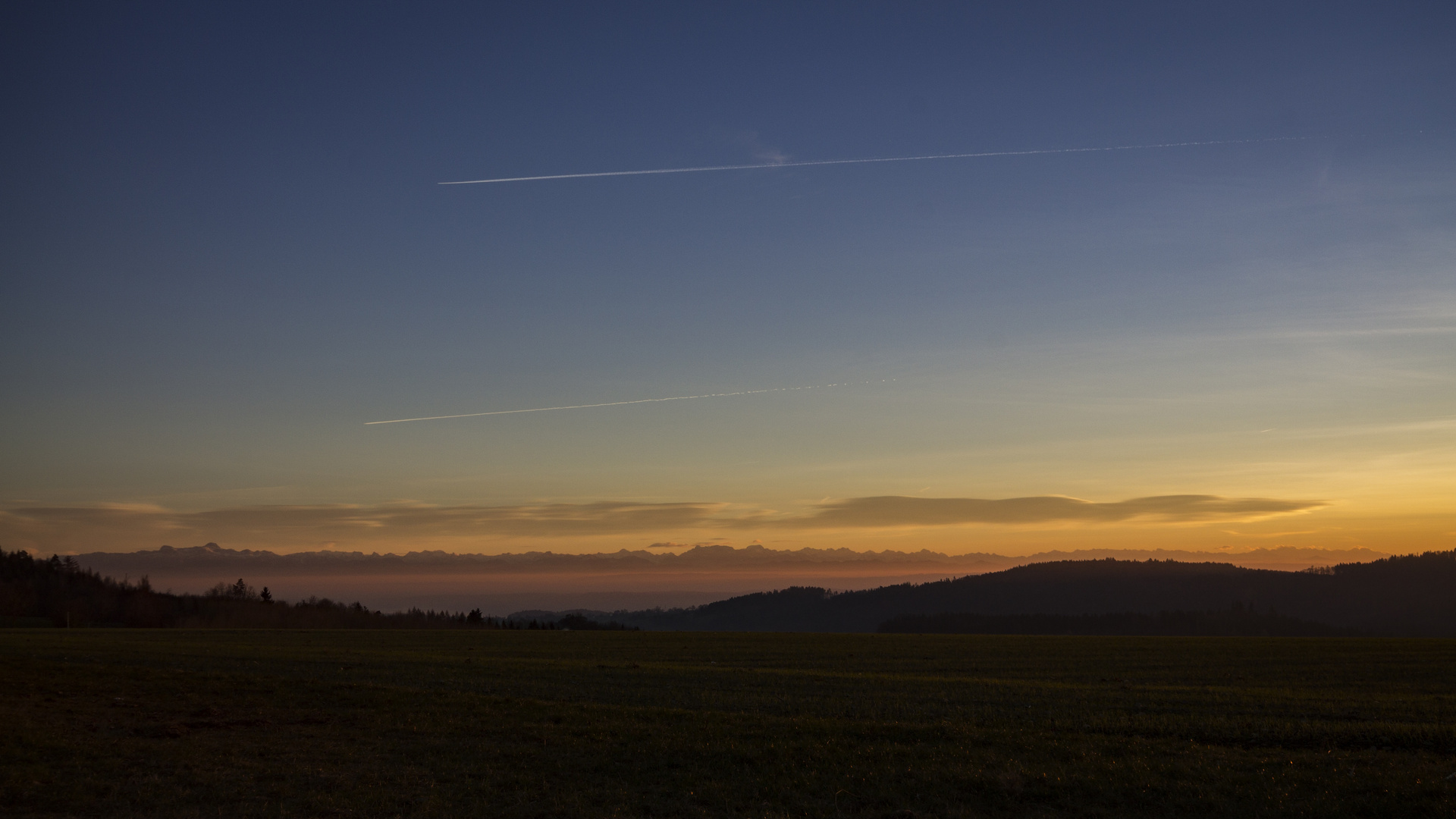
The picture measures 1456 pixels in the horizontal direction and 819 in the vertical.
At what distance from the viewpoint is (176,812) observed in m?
13.8

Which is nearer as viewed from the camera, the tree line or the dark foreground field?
the dark foreground field

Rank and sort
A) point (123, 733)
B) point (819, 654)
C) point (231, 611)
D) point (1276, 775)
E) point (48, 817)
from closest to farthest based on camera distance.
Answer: point (48, 817) → point (1276, 775) → point (123, 733) → point (819, 654) → point (231, 611)

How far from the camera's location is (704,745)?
1903 cm

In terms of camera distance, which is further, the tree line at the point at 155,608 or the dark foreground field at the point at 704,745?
the tree line at the point at 155,608

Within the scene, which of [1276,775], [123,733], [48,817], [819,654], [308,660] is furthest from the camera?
[819,654]

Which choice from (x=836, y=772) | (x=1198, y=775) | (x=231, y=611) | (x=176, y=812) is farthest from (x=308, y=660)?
(x=231, y=611)

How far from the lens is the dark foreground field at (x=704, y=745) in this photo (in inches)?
578

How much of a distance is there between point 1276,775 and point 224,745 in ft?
68.8

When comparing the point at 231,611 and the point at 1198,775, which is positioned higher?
the point at 1198,775

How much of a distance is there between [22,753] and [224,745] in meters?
3.46

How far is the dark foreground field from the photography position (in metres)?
14.7

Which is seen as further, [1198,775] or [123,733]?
[123,733]

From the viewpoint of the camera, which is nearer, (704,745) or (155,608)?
(704,745)

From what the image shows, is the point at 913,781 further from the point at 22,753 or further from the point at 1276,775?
the point at 22,753
